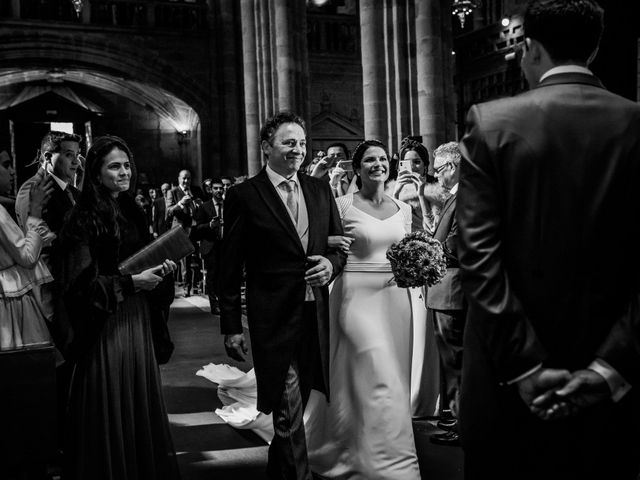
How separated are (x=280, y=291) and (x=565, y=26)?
1.84 meters

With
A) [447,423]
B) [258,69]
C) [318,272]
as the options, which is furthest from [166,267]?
[258,69]

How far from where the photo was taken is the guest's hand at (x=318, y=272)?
3.20 metres

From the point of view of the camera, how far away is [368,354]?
3531 mm

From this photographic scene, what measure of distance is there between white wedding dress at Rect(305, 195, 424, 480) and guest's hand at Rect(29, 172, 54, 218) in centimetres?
153

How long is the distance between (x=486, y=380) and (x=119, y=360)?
71.8 inches

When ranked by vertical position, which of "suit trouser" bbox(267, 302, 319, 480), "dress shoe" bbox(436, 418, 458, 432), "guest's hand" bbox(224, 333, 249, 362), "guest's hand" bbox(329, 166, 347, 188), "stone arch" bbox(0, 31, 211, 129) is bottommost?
"dress shoe" bbox(436, 418, 458, 432)

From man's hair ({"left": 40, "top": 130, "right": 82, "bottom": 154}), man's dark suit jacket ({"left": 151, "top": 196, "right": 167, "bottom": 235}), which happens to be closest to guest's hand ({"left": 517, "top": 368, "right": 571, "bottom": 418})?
man's hair ({"left": 40, "top": 130, "right": 82, "bottom": 154})

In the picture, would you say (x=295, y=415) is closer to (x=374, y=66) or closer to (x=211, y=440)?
(x=211, y=440)

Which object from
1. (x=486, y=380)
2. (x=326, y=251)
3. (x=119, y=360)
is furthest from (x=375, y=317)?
(x=486, y=380)

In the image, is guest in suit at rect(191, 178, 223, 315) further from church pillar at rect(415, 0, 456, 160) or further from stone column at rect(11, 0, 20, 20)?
stone column at rect(11, 0, 20, 20)

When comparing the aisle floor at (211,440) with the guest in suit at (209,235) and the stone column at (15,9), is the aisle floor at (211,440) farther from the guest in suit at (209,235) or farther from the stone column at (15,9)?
the stone column at (15,9)

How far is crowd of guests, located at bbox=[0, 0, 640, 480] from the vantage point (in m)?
1.68

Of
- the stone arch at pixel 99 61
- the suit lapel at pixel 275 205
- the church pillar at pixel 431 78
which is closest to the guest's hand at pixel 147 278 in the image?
the suit lapel at pixel 275 205

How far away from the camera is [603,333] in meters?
1.68
